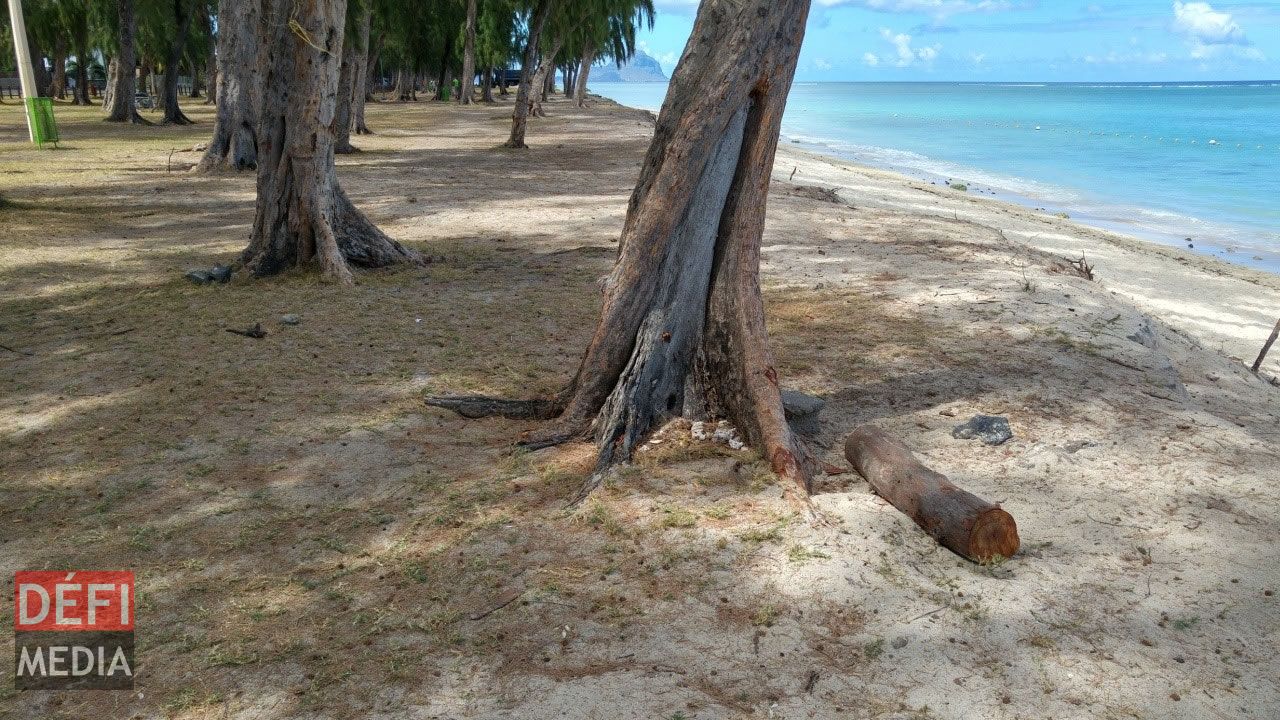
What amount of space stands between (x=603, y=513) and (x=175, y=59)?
2884 centimetres

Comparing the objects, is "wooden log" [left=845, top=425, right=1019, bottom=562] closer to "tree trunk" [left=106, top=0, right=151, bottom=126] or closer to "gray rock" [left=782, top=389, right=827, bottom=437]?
"gray rock" [left=782, top=389, right=827, bottom=437]

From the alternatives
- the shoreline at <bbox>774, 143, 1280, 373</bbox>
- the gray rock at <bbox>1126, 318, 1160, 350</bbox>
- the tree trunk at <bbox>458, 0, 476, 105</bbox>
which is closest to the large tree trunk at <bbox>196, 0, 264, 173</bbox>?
the shoreline at <bbox>774, 143, 1280, 373</bbox>

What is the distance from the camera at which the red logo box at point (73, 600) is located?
3721 mm

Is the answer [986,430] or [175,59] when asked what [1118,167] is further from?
[986,430]

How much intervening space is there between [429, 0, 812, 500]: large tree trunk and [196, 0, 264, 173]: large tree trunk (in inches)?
546

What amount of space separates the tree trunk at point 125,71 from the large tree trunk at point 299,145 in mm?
20574

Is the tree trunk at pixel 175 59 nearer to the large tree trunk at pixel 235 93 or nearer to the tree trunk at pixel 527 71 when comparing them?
the tree trunk at pixel 527 71

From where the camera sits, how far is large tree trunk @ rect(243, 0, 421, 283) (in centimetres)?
834

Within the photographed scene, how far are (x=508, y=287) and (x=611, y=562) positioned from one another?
17.2 ft

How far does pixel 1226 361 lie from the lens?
8.49 meters

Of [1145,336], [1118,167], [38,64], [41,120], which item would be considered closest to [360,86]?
[41,120]

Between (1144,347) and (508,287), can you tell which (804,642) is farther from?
(508,287)

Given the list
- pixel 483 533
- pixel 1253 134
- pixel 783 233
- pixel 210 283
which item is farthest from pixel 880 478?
pixel 1253 134

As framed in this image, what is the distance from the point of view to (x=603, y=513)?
4.52 metres
